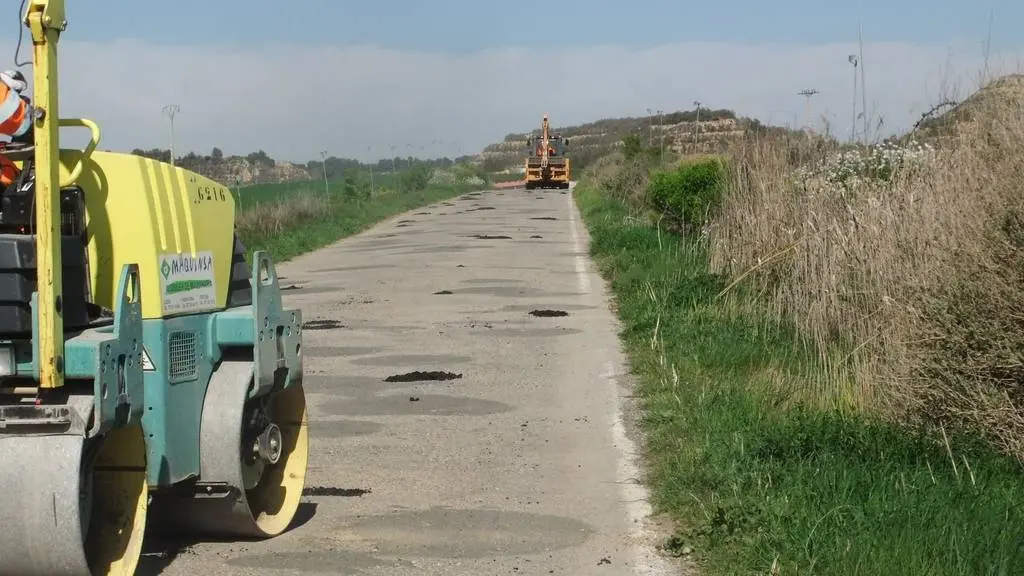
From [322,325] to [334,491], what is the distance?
24.7ft

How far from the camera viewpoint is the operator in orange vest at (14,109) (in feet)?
17.1

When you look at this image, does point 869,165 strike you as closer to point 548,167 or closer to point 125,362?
point 125,362

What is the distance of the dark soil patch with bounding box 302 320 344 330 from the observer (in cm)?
1509

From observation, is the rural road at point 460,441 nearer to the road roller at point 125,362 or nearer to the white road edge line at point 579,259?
the white road edge line at point 579,259

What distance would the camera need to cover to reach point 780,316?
1270cm

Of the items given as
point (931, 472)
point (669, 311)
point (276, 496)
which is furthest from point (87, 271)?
point (669, 311)

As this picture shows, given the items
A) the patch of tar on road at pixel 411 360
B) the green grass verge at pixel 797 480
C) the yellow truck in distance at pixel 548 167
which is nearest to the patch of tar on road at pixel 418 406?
the green grass verge at pixel 797 480

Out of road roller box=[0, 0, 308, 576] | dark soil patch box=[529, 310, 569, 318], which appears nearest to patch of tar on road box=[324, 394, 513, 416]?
road roller box=[0, 0, 308, 576]

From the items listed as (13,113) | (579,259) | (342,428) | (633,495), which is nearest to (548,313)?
(342,428)

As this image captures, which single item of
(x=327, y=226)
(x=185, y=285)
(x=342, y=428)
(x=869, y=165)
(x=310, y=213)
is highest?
(x=869, y=165)

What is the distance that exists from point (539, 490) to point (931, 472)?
2.28 m

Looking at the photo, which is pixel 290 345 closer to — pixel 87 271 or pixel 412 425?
pixel 87 271

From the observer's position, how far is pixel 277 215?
32375 mm

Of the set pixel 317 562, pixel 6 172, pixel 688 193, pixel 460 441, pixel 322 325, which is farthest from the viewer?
pixel 688 193
